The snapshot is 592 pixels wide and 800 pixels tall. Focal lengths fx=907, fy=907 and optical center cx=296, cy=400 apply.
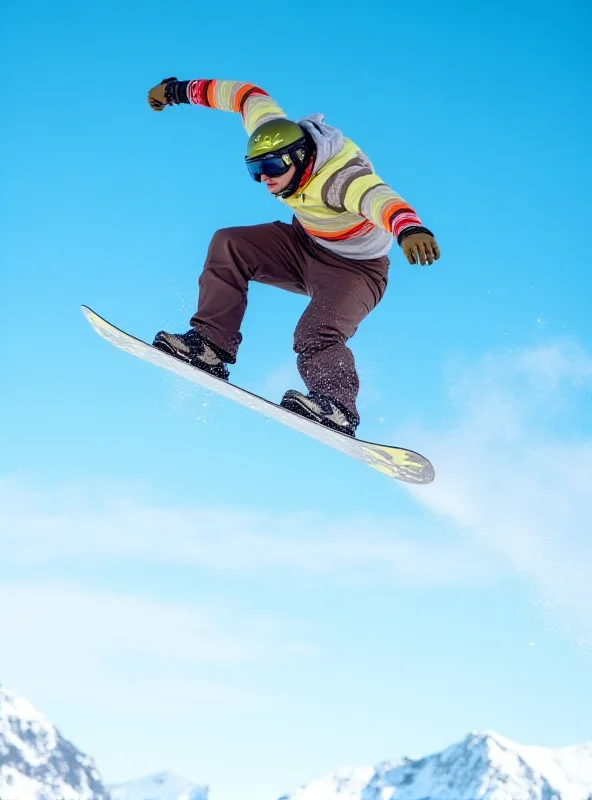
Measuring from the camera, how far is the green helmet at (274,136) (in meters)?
7.36

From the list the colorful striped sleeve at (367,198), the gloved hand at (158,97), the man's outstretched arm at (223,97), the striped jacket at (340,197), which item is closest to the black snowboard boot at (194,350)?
the striped jacket at (340,197)

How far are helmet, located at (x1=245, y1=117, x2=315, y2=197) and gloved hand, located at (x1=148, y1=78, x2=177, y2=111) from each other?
2.33 meters

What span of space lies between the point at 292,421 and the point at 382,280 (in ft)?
5.43

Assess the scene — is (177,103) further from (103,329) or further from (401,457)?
(401,457)

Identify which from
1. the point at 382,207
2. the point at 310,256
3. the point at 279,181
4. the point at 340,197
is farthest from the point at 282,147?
the point at 310,256

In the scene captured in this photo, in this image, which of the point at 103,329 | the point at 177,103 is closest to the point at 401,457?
the point at 103,329

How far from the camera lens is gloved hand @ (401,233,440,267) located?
6.41 metres

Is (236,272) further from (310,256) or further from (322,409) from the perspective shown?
(322,409)

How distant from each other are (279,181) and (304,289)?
135cm

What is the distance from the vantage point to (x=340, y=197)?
24.7 feet

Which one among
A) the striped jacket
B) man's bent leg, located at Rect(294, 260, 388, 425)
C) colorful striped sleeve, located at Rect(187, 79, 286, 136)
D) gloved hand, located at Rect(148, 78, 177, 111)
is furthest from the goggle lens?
gloved hand, located at Rect(148, 78, 177, 111)

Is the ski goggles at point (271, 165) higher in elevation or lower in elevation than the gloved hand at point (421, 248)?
higher

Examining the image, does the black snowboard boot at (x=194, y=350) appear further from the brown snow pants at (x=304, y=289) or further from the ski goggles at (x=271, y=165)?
the ski goggles at (x=271, y=165)

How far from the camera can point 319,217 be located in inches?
311
